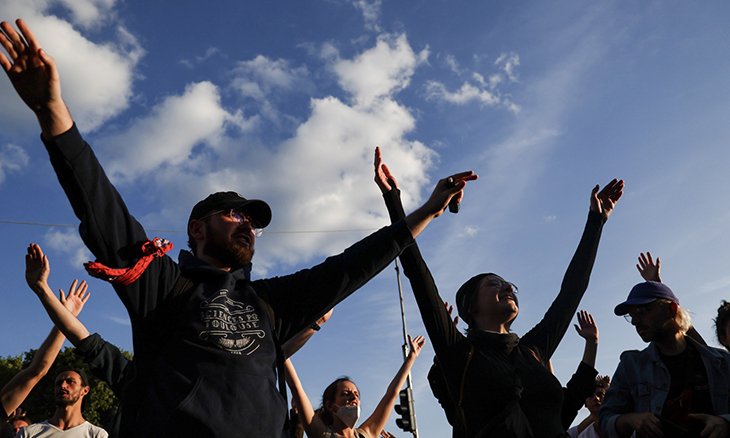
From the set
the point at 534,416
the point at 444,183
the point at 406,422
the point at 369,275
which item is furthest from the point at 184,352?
the point at 406,422

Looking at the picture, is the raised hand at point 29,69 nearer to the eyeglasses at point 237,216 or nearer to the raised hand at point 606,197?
the eyeglasses at point 237,216

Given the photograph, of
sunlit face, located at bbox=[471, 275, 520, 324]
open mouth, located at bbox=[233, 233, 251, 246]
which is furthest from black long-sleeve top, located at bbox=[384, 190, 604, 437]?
open mouth, located at bbox=[233, 233, 251, 246]

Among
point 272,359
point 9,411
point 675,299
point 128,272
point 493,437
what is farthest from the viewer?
point 9,411

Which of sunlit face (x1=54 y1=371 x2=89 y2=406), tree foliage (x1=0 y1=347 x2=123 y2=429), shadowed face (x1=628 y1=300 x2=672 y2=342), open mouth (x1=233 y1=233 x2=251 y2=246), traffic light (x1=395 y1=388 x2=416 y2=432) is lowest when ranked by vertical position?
open mouth (x1=233 y1=233 x2=251 y2=246)

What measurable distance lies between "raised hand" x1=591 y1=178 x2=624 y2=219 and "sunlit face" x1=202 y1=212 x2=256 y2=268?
347 cm

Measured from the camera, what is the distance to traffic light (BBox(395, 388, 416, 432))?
63.9ft

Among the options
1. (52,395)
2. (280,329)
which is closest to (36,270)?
(280,329)

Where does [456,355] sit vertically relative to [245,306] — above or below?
above

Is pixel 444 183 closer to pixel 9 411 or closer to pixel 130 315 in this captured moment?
pixel 130 315

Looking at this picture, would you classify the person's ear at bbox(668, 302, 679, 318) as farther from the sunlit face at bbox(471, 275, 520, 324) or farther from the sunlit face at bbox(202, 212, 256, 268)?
the sunlit face at bbox(202, 212, 256, 268)

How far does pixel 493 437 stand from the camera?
3764 millimetres

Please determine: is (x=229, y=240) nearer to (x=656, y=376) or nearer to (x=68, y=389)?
(x=656, y=376)

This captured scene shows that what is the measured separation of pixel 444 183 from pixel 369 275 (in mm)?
668

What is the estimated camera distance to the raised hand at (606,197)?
5366 millimetres
